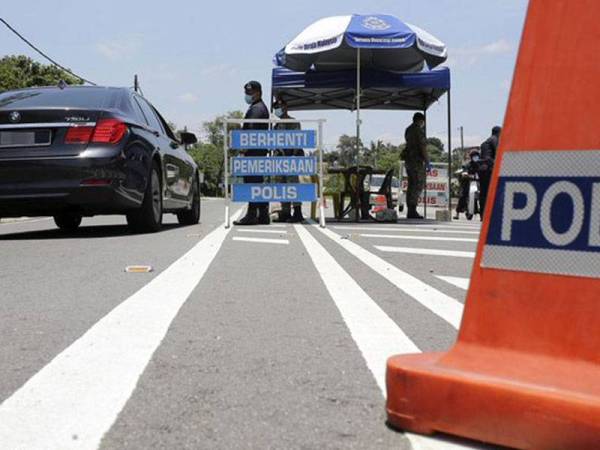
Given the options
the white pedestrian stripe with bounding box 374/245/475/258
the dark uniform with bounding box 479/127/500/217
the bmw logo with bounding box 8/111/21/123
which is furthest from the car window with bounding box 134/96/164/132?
the dark uniform with bounding box 479/127/500/217

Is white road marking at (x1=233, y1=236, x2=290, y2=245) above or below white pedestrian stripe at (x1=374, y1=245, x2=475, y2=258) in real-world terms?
above

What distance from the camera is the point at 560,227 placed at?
5.51ft

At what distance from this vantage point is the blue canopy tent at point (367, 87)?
1283cm

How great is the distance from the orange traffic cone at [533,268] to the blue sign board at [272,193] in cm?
866

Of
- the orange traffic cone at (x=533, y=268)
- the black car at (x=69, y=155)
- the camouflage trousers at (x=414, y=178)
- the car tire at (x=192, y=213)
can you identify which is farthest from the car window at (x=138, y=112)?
the orange traffic cone at (x=533, y=268)

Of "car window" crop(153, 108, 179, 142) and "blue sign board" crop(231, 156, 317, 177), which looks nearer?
"car window" crop(153, 108, 179, 142)

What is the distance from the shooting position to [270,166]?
Result: 10.5 meters

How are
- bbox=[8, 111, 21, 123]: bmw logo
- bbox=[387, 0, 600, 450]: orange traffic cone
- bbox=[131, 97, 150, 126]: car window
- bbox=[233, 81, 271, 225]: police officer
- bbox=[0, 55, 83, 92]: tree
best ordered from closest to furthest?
bbox=[387, 0, 600, 450]: orange traffic cone, bbox=[8, 111, 21, 123]: bmw logo, bbox=[131, 97, 150, 126]: car window, bbox=[233, 81, 271, 225]: police officer, bbox=[0, 55, 83, 92]: tree

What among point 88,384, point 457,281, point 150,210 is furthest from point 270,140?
point 88,384

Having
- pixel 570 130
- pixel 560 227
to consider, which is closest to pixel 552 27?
pixel 570 130

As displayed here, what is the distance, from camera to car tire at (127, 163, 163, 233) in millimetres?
7910

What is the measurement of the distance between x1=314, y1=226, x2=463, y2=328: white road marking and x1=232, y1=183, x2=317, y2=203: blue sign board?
435cm

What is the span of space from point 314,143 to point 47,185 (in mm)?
4417

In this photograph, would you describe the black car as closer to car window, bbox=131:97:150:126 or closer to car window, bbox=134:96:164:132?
car window, bbox=131:97:150:126
